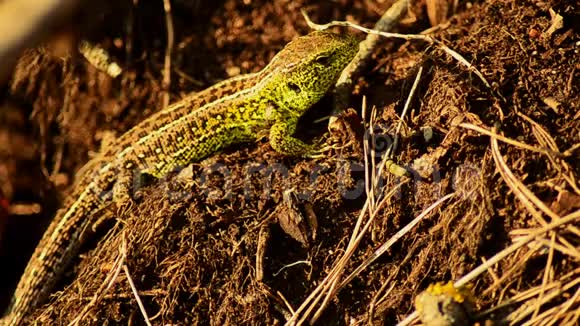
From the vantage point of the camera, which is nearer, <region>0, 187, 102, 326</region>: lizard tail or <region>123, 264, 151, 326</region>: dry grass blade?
<region>123, 264, 151, 326</region>: dry grass blade

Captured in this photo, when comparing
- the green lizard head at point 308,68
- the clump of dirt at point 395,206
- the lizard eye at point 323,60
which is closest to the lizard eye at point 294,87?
the green lizard head at point 308,68

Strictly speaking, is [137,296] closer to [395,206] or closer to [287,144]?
[287,144]

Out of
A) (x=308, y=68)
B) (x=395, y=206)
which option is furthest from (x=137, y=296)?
(x=308, y=68)

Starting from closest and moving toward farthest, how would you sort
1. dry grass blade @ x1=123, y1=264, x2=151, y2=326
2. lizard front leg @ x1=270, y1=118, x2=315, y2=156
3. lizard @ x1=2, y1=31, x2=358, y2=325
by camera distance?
dry grass blade @ x1=123, y1=264, x2=151, y2=326, lizard front leg @ x1=270, y1=118, x2=315, y2=156, lizard @ x1=2, y1=31, x2=358, y2=325

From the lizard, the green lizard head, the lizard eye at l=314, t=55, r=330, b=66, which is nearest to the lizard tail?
the lizard

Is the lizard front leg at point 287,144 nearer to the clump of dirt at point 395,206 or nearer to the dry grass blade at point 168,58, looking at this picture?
the clump of dirt at point 395,206

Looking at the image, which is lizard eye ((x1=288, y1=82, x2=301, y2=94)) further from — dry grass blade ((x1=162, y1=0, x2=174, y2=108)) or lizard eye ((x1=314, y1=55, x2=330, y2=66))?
dry grass blade ((x1=162, y1=0, x2=174, y2=108))

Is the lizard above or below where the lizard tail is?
above

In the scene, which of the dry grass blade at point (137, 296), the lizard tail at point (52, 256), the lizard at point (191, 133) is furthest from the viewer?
the lizard tail at point (52, 256)
